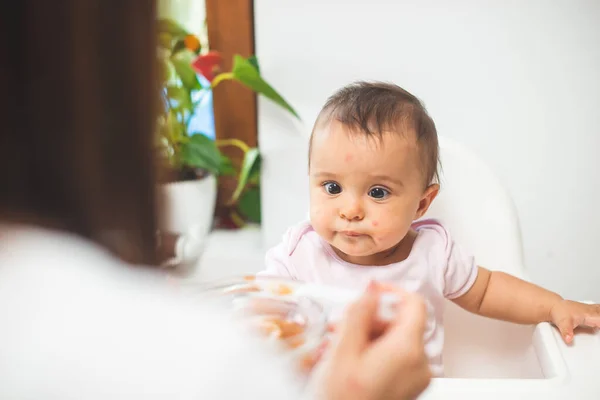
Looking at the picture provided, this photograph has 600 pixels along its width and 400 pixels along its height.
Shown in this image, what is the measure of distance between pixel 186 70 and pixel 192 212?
0.35 metres

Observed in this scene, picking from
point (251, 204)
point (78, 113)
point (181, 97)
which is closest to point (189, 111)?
point (181, 97)

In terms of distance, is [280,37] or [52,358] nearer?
[52,358]

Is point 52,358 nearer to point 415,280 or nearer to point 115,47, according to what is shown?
Result: point 115,47

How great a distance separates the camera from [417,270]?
844 mm

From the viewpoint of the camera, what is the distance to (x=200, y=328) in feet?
1.15

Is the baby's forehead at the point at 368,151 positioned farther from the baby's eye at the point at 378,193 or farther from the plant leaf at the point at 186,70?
the plant leaf at the point at 186,70

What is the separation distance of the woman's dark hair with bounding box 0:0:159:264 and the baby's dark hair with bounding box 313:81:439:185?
0.47 meters

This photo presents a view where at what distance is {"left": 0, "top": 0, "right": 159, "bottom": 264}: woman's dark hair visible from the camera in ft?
1.00

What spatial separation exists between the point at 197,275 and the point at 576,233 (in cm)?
92

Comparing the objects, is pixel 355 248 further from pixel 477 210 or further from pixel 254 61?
pixel 254 61

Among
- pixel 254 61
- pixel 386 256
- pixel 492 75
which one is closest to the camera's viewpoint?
pixel 386 256

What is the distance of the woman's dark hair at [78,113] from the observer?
1.00 feet

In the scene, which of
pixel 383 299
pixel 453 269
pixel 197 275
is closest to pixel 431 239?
pixel 453 269

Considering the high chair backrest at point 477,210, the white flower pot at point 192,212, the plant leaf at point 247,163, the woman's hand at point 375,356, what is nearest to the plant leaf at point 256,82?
the plant leaf at point 247,163
